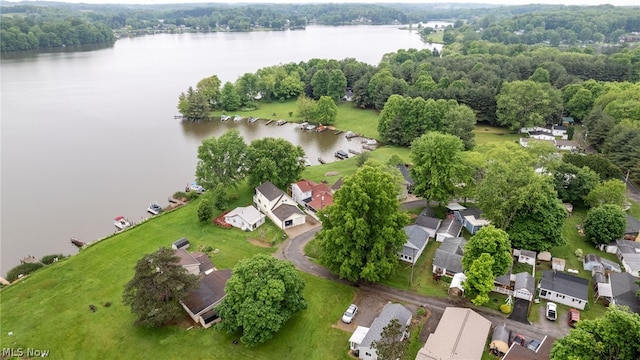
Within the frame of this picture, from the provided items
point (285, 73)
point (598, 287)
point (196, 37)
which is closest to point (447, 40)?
point (285, 73)

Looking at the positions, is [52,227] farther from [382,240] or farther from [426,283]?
[426,283]

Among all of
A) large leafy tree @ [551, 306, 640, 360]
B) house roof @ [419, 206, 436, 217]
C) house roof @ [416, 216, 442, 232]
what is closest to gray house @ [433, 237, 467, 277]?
house roof @ [416, 216, 442, 232]

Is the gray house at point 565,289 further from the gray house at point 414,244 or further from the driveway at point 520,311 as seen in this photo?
the gray house at point 414,244

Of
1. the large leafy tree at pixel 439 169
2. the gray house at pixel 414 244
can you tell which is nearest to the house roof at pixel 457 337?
the gray house at pixel 414 244

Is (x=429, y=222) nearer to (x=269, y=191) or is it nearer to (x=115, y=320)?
(x=269, y=191)

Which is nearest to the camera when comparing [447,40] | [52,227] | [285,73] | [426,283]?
[426,283]
